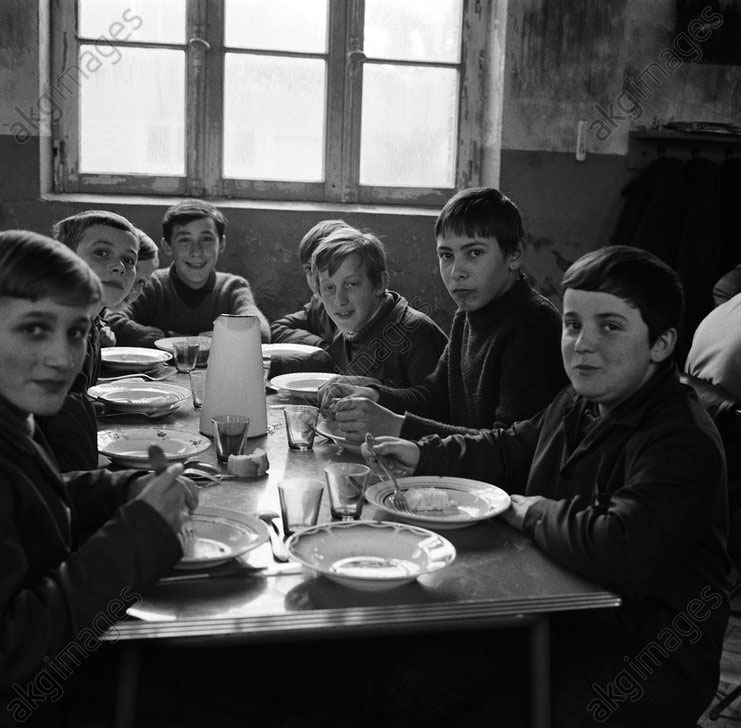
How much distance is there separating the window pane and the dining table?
3334mm

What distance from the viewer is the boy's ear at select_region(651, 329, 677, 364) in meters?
1.58

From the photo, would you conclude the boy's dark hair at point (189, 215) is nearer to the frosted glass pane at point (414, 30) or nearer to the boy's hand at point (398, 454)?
the frosted glass pane at point (414, 30)

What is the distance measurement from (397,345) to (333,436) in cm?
80

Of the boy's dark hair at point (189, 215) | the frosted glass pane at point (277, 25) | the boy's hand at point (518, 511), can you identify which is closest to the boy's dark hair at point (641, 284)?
the boy's hand at point (518, 511)

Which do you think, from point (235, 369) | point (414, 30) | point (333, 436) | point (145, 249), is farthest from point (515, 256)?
point (414, 30)

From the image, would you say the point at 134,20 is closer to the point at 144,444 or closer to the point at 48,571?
the point at 144,444

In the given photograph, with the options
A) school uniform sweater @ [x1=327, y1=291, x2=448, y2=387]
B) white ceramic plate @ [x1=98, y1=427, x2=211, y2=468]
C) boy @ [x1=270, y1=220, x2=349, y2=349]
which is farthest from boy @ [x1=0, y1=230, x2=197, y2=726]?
boy @ [x1=270, y1=220, x2=349, y2=349]

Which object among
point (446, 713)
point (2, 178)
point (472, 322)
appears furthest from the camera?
point (2, 178)

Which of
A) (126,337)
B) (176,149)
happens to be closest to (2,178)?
(176,149)

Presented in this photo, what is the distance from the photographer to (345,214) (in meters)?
4.32

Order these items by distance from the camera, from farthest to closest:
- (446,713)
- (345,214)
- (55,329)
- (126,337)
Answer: (345,214), (126,337), (446,713), (55,329)

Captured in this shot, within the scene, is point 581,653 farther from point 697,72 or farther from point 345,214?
point 697,72

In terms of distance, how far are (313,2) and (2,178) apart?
166cm

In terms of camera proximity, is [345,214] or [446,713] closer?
[446,713]
